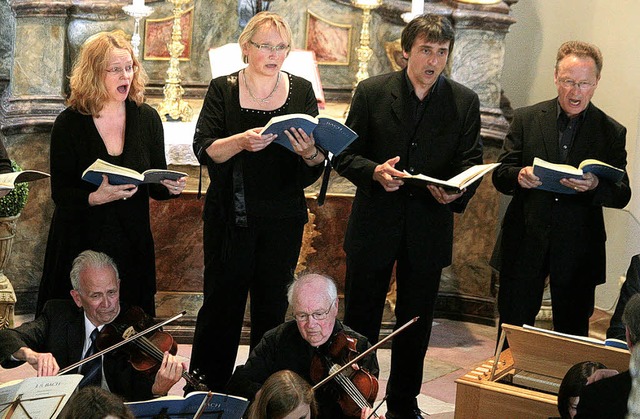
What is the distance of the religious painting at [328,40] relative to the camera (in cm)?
745

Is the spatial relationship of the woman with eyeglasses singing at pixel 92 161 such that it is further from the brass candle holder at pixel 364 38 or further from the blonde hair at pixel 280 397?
the brass candle holder at pixel 364 38

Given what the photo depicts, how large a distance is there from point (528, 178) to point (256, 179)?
47.1 inches

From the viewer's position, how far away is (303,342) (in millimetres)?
4594

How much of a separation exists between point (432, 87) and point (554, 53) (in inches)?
111

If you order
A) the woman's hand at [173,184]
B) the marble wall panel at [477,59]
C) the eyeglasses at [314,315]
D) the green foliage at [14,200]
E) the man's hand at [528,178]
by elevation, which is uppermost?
the marble wall panel at [477,59]

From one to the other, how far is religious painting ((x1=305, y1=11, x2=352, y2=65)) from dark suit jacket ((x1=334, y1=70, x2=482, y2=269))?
233 cm

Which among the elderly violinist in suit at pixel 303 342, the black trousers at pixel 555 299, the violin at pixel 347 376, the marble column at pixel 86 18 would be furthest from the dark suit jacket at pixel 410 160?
the marble column at pixel 86 18

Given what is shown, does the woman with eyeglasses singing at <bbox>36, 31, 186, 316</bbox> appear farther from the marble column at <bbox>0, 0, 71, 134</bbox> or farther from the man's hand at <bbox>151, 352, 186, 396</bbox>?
the marble column at <bbox>0, 0, 71, 134</bbox>

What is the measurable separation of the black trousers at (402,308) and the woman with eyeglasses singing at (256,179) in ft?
1.07

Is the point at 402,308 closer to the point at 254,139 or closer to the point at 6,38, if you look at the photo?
the point at 254,139

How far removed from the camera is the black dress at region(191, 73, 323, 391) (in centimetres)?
497

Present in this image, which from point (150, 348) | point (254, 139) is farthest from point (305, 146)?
point (150, 348)

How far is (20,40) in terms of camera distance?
6.73 metres

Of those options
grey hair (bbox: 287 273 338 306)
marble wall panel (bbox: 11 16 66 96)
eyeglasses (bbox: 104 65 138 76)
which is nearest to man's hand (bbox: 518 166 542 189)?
grey hair (bbox: 287 273 338 306)
